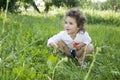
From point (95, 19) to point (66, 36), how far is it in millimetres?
11039

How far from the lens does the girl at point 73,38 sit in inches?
173

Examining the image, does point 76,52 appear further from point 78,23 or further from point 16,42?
point 16,42

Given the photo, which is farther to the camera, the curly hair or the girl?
the curly hair

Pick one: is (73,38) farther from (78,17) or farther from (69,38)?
(78,17)

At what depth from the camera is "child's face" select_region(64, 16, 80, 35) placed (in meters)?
4.42

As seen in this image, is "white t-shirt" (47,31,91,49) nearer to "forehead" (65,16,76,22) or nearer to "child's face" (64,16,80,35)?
"child's face" (64,16,80,35)

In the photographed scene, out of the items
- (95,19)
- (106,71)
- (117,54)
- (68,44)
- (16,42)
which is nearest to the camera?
(106,71)

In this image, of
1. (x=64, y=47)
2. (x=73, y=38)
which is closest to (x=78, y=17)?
(x=73, y=38)

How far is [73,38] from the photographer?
4.54 metres

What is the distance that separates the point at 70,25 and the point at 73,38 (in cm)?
20

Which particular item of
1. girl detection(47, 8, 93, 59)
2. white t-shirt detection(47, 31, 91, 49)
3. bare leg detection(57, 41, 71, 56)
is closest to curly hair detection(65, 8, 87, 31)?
girl detection(47, 8, 93, 59)

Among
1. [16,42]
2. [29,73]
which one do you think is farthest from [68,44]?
[29,73]

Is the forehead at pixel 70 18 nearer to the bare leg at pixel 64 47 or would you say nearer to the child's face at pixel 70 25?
the child's face at pixel 70 25

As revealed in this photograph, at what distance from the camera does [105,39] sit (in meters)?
6.57
